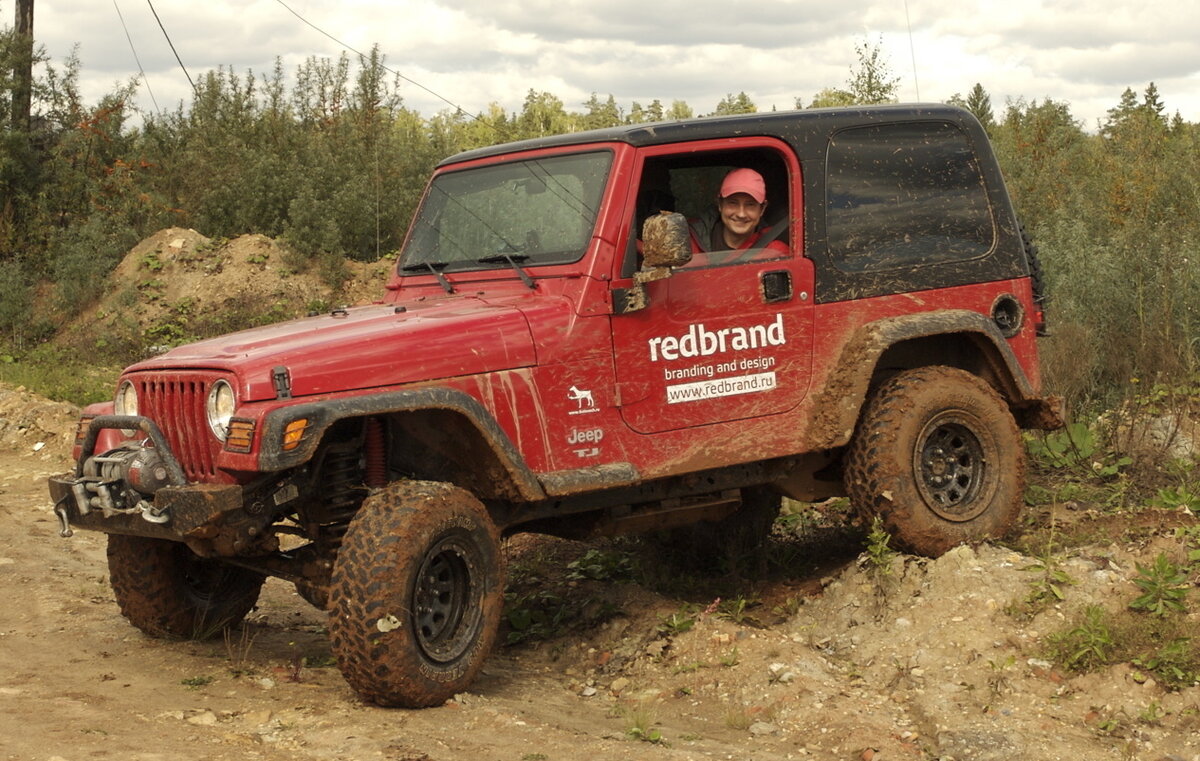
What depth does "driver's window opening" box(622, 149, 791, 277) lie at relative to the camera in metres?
5.82

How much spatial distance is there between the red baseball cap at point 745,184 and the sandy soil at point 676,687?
181 centimetres

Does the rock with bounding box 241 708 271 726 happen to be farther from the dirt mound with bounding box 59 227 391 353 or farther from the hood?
the dirt mound with bounding box 59 227 391 353

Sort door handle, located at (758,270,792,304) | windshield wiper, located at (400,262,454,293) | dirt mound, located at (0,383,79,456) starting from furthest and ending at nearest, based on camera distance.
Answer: dirt mound, located at (0,383,79,456), windshield wiper, located at (400,262,454,293), door handle, located at (758,270,792,304)

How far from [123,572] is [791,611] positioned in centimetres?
302

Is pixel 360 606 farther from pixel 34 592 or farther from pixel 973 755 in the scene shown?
pixel 34 592

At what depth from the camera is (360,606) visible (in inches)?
181

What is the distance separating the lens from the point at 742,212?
6023mm

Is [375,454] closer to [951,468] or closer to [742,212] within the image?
[742,212]

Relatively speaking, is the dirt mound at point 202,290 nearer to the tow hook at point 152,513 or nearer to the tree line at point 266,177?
the tree line at point 266,177

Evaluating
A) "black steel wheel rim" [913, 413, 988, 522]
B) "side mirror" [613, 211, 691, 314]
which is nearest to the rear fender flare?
"black steel wheel rim" [913, 413, 988, 522]

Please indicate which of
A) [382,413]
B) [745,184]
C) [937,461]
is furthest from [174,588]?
[937,461]

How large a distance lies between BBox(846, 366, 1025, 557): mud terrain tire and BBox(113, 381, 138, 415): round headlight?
3178mm

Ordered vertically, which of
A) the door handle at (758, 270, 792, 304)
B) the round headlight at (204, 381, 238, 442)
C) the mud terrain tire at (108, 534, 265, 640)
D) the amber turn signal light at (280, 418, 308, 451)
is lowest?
the mud terrain tire at (108, 534, 265, 640)

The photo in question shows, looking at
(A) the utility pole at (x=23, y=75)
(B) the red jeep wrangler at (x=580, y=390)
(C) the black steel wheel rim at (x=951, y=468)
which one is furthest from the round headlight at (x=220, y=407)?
(A) the utility pole at (x=23, y=75)
